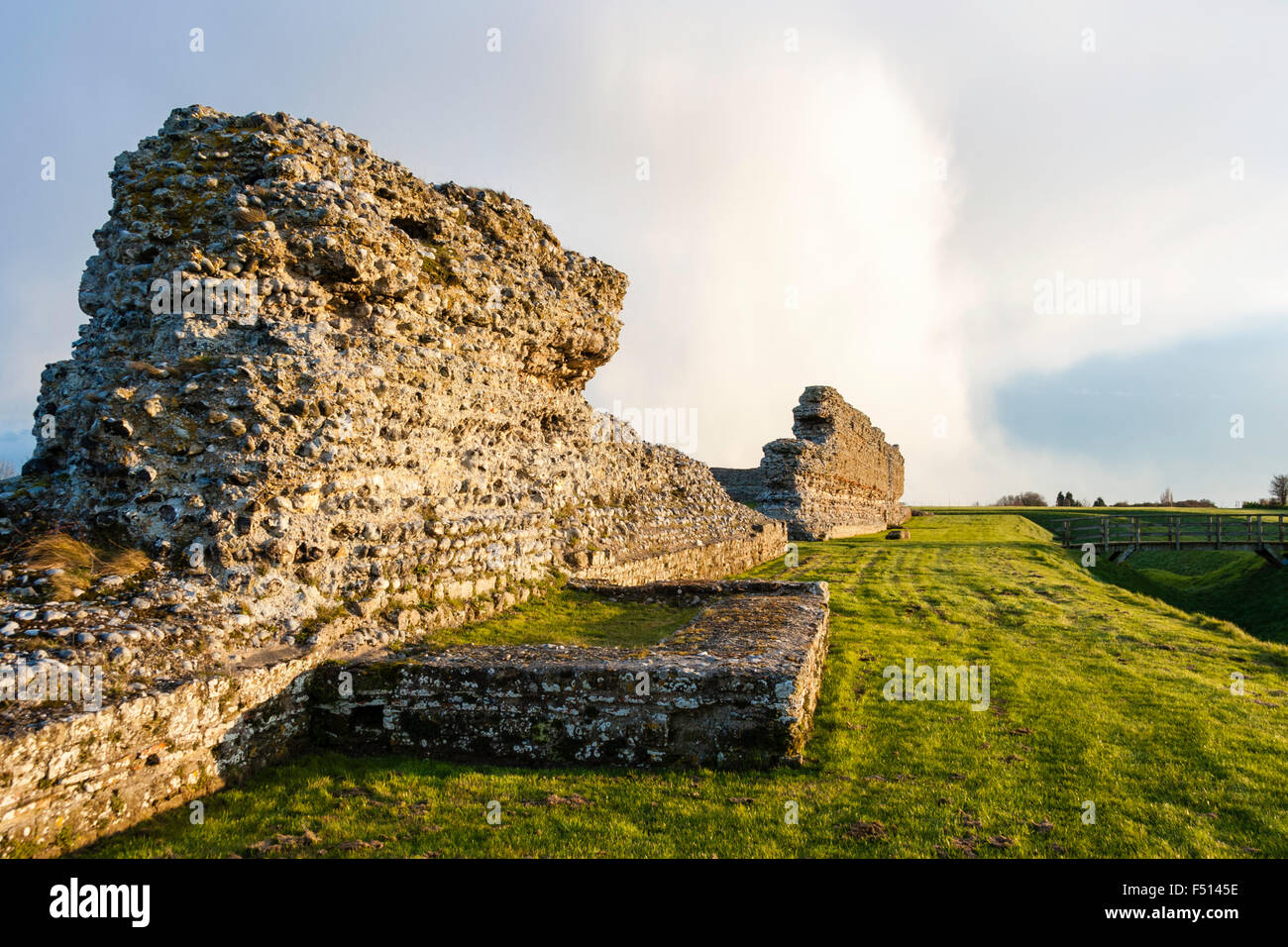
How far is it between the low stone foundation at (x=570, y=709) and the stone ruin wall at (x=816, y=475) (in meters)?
24.4

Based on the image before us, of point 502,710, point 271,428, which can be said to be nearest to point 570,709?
point 502,710

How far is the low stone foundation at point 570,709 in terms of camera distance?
19.2 feet

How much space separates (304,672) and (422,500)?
3.17 meters

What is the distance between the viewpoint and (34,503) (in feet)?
22.0

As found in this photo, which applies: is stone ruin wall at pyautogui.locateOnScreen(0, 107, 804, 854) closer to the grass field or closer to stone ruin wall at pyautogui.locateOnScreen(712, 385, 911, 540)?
stone ruin wall at pyautogui.locateOnScreen(712, 385, 911, 540)

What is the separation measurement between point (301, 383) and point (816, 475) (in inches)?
1135

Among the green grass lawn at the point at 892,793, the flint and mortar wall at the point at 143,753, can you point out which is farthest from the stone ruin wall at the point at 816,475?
the flint and mortar wall at the point at 143,753

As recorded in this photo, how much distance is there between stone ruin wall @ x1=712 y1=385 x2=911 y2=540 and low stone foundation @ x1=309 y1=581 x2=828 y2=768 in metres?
24.4

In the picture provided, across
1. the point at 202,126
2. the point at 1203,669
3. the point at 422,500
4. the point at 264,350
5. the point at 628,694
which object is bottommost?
the point at 1203,669

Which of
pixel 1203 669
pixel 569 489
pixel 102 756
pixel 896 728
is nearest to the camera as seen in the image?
pixel 102 756

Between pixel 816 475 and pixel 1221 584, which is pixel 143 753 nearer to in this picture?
pixel 816 475

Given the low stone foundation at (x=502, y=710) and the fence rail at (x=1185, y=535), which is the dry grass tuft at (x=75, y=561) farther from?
the fence rail at (x=1185, y=535)
